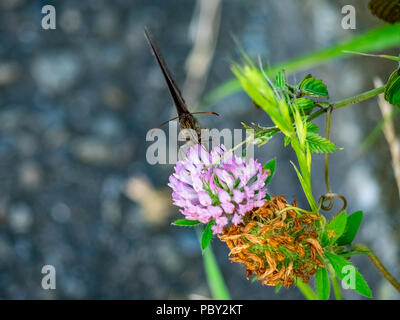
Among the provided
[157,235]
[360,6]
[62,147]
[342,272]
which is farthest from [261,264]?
[62,147]

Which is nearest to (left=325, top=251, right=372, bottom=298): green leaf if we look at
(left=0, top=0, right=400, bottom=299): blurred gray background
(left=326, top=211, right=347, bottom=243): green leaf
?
(left=326, top=211, right=347, bottom=243): green leaf

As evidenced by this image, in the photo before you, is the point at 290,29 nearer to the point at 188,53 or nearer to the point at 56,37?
the point at 188,53

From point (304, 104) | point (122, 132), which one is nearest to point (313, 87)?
point (304, 104)

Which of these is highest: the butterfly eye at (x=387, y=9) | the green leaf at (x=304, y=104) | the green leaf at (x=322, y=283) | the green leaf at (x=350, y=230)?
the butterfly eye at (x=387, y=9)

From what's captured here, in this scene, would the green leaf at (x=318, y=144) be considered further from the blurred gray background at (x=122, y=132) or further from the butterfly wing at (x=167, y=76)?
the blurred gray background at (x=122, y=132)

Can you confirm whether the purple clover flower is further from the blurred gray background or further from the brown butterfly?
the blurred gray background

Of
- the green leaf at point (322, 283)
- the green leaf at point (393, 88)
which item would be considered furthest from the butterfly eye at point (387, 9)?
the green leaf at point (322, 283)
